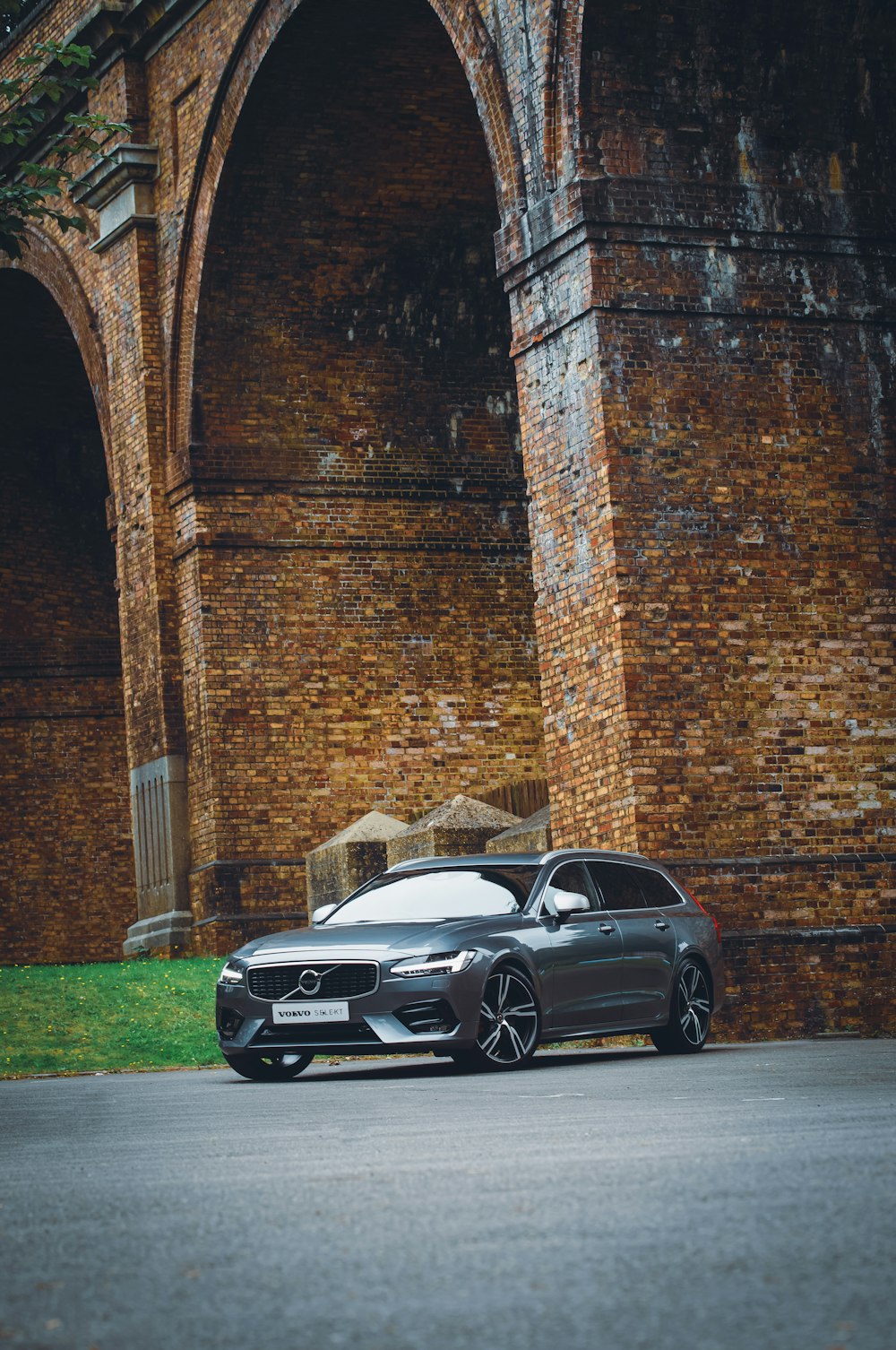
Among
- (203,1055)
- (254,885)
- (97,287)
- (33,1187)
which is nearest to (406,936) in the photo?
(203,1055)

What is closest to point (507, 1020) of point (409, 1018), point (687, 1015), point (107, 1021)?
point (409, 1018)

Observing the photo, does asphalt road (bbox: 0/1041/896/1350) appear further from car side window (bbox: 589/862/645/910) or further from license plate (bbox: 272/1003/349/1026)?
car side window (bbox: 589/862/645/910)

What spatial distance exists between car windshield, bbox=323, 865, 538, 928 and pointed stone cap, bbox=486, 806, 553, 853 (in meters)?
3.79

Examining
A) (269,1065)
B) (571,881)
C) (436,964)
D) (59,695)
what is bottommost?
(269,1065)

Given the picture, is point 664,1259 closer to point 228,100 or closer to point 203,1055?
point 203,1055

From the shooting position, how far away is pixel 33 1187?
251 inches

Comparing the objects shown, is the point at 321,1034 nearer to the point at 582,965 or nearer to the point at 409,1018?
the point at 409,1018

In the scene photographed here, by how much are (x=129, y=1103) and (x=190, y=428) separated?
13.3 metres

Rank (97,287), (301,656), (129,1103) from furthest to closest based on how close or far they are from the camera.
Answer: (97,287) < (301,656) < (129,1103)

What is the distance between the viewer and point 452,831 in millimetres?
18281

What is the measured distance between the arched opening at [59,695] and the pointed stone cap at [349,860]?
38.6 feet

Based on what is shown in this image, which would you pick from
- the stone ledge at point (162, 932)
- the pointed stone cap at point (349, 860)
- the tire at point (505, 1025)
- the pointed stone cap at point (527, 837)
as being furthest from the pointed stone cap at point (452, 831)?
the tire at point (505, 1025)

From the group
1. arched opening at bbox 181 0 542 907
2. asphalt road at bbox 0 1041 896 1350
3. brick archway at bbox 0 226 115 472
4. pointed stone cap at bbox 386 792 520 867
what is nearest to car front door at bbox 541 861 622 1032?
asphalt road at bbox 0 1041 896 1350

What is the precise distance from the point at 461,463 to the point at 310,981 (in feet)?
43.0
